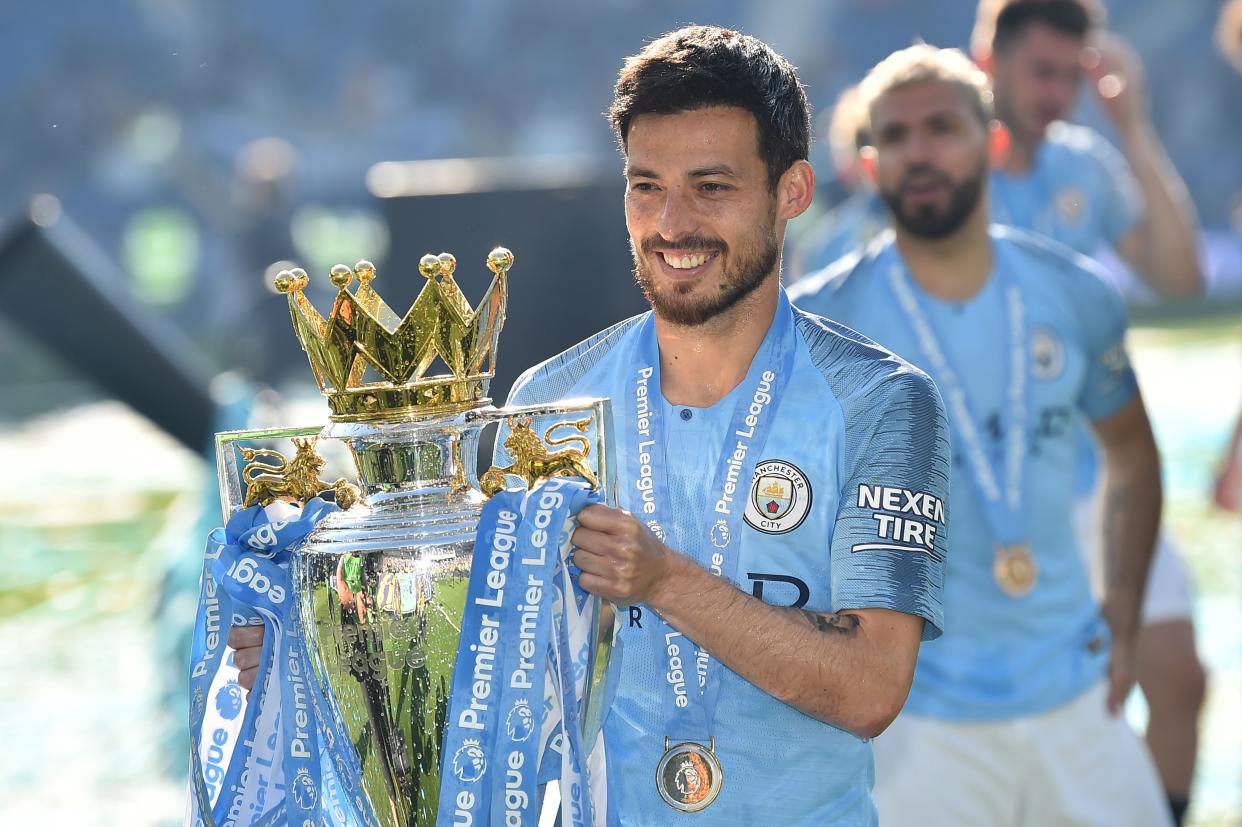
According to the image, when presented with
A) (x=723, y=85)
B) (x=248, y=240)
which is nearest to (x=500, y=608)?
(x=723, y=85)

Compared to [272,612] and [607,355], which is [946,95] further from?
[272,612]

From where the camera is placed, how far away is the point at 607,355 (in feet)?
8.47

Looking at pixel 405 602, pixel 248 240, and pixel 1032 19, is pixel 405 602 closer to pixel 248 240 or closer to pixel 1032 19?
pixel 1032 19

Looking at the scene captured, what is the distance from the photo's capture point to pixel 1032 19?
529 cm

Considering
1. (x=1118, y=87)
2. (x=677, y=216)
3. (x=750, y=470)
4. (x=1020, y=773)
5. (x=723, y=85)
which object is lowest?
(x=1020, y=773)

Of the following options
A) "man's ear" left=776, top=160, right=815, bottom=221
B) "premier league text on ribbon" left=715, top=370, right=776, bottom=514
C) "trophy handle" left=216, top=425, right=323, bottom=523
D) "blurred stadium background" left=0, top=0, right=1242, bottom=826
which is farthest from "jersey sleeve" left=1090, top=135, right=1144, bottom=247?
"trophy handle" left=216, top=425, right=323, bottom=523

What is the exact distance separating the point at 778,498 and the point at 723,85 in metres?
0.57

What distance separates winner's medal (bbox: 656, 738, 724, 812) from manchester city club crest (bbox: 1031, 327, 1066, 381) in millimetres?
1857

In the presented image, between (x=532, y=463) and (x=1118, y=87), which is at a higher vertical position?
(x=1118, y=87)

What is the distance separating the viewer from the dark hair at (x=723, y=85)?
7.52ft

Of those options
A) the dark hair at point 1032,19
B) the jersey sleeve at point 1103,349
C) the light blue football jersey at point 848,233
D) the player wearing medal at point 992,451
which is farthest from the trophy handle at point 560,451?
→ the dark hair at point 1032,19

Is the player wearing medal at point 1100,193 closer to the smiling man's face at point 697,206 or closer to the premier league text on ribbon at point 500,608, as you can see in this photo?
the smiling man's face at point 697,206

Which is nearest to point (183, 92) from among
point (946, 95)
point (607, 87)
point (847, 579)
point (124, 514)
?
point (607, 87)

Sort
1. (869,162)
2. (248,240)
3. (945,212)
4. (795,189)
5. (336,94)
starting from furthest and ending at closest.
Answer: (336,94) < (248,240) < (869,162) < (945,212) < (795,189)
